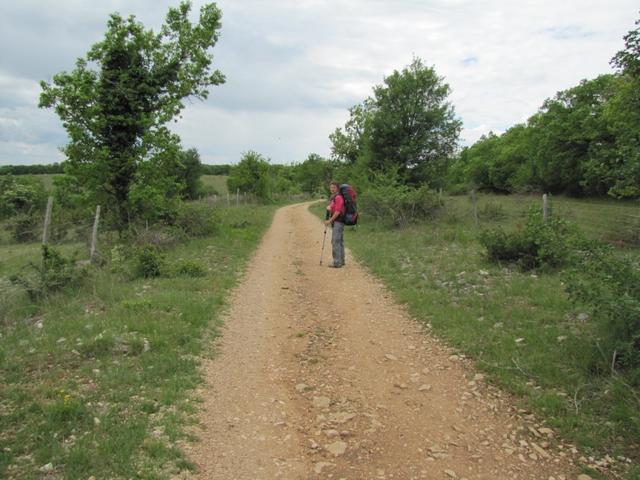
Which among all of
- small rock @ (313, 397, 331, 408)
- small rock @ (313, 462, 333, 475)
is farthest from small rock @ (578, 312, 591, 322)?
small rock @ (313, 462, 333, 475)

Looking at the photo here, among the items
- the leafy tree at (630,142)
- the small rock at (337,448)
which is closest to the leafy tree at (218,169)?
the leafy tree at (630,142)

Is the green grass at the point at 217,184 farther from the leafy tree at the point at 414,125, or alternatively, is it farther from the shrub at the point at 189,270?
the shrub at the point at 189,270

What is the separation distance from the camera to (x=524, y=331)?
6129 mm

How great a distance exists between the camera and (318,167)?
211ft

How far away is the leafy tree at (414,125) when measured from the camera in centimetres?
2603

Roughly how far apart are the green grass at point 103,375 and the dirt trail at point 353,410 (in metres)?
0.36

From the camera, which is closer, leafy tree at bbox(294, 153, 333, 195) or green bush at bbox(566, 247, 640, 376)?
green bush at bbox(566, 247, 640, 376)

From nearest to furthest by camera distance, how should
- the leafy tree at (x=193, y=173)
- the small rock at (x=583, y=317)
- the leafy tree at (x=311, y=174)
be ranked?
the small rock at (x=583, y=317), the leafy tree at (x=193, y=173), the leafy tree at (x=311, y=174)

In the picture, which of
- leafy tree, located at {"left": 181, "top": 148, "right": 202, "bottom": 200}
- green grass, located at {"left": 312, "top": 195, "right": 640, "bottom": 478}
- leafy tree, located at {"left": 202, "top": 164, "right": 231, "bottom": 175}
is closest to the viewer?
green grass, located at {"left": 312, "top": 195, "right": 640, "bottom": 478}

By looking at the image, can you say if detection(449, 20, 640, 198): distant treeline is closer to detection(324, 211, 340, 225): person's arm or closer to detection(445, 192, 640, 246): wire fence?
detection(445, 192, 640, 246): wire fence

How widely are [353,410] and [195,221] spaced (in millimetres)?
13044

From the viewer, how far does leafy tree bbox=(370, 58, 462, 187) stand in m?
26.0

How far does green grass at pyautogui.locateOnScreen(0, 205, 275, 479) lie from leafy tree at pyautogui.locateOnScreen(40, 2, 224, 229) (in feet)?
18.9

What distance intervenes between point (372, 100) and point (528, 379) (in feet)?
86.9
